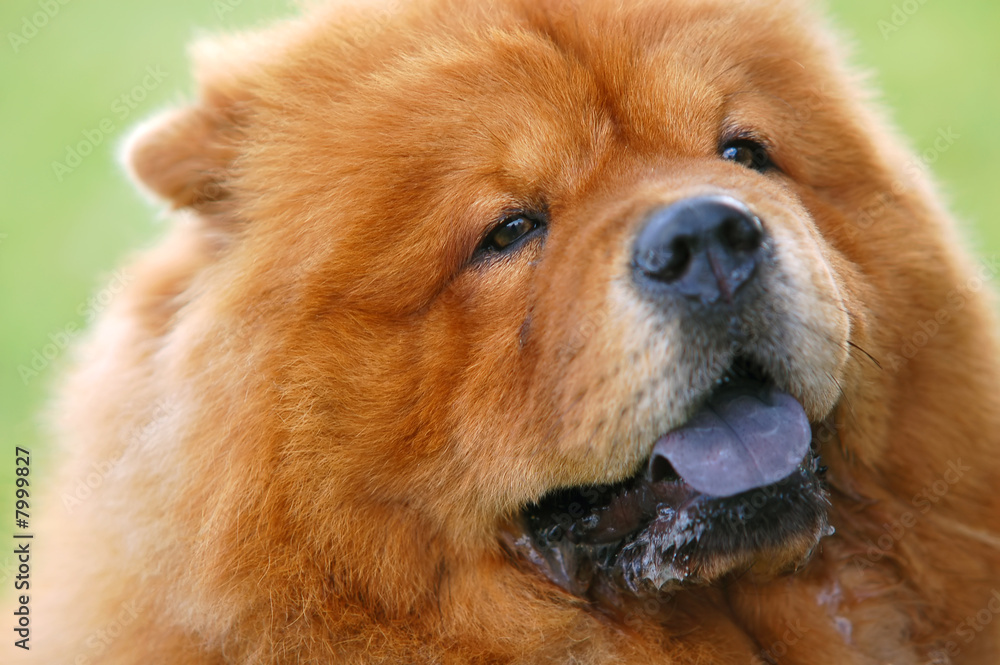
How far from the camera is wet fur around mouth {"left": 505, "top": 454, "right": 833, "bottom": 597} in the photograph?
2.43 metres

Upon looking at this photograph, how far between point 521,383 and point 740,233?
0.69 metres

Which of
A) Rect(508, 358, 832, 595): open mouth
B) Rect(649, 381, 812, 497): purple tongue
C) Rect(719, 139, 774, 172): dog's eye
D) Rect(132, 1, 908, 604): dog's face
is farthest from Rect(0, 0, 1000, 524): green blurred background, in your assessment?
Rect(649, 381, 812, 497): purple tongue

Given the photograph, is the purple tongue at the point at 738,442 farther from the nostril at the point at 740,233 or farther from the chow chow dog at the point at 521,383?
the nostril at the point at 740,233

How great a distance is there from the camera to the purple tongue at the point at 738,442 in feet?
7.80

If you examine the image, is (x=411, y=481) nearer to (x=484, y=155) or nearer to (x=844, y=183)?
(x=484, y=155)

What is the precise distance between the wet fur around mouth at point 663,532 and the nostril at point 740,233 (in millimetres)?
602

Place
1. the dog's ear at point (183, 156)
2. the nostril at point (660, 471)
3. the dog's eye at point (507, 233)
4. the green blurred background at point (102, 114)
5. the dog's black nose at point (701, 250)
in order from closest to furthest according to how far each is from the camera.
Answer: the dog's black nose at point (701, 250) < the nostril at point (660, 471) < the dog's eye at point (507, 233) < the dog's ear at point (183, 156) < the green blurred background at point (102, 114)

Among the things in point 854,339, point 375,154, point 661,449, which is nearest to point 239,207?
point 375,154

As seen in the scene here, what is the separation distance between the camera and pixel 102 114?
8477 millimetres

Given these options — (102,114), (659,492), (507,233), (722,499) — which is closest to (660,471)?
(659,492)

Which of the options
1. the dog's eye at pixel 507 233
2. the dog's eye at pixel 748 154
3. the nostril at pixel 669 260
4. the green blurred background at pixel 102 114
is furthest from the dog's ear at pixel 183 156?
the green blurred background at pixel 102 114

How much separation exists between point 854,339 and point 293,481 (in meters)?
A: 1.65

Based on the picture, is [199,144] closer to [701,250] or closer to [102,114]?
[701,250]

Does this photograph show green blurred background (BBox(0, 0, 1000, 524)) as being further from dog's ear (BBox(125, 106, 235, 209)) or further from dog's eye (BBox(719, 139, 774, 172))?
dog's eye (BBox(719, 139, 774, 172))
